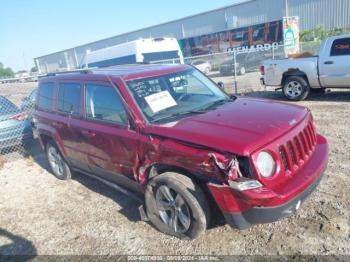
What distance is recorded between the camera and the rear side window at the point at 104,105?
3892 millimetres

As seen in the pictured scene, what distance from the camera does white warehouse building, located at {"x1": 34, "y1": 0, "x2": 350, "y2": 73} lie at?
24453 mm

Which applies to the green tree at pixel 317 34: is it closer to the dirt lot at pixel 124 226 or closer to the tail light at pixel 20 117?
the dirt lot at pixel 124 226

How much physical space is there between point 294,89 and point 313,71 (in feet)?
2.53

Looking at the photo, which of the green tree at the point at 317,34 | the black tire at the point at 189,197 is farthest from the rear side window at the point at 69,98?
the green tree at the point at 317,34

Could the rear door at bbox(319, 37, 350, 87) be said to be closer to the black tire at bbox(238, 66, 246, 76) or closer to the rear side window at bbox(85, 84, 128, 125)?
the rear side window at bbox(85, 84, 128, 125)

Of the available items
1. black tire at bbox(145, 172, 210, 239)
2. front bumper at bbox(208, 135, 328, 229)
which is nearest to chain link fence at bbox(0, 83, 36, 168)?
black tire at bbox(145, 172, 210, 239)

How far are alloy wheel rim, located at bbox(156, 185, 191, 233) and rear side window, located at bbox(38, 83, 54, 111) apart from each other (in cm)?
286

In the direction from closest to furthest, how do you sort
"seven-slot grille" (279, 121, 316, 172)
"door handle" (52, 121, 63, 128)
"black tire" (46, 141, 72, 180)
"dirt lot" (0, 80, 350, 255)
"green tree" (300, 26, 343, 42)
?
"seven-slot grille" (279, 121, 316, 172), "dirt lot" (0, 80, 350, 255), "door handle" (52, 121, 63, 128), "black tire" (46, 141, 72, 180), "green tree" (300, 26, 343, 42)

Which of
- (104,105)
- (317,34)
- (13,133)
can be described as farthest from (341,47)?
(317,34)

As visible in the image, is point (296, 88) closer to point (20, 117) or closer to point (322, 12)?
point (20, 117)

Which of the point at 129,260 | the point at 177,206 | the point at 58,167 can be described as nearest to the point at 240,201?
the point at 177,206

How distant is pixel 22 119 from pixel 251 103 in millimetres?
5843

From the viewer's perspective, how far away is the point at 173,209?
351 centimetres

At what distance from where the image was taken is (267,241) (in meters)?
3.38
